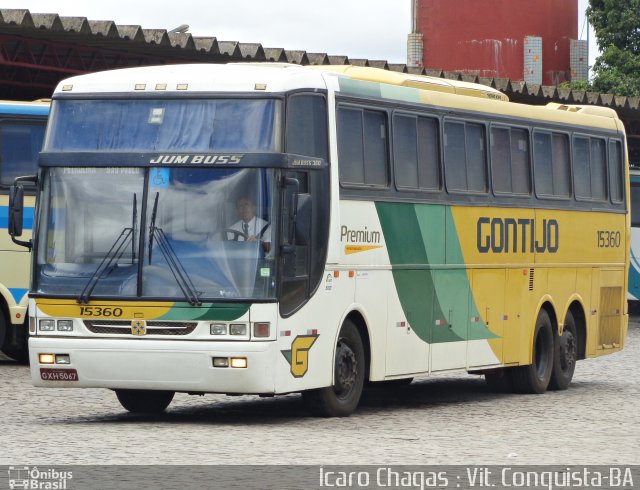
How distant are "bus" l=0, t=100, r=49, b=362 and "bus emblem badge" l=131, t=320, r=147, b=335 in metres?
8.64

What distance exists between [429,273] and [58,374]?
14.9 feet

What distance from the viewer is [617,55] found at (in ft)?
214

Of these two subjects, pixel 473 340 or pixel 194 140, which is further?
pixel 473 340

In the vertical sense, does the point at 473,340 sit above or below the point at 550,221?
below

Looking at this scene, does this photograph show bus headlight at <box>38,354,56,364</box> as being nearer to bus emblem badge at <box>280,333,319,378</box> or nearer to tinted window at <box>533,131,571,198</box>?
bus emblem badge at <box>280,333,319,378</box>

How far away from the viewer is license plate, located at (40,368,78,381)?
48.6ft

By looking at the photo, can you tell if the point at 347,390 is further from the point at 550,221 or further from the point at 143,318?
the point at 550,221

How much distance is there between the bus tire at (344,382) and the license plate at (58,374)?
7.15ft

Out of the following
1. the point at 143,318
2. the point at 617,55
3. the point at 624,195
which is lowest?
the point at 143,318

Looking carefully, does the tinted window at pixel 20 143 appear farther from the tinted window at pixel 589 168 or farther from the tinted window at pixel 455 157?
the tinted window at pixel 589 168

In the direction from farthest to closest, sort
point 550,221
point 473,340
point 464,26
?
point 464,26 < point 550,221 < point 473,340

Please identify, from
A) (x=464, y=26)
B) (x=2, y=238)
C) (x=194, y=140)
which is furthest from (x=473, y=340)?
(x=464, y=26)

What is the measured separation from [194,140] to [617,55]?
171 feet

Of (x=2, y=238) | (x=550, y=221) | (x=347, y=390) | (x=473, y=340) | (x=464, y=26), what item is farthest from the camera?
(x=464, y=26)
